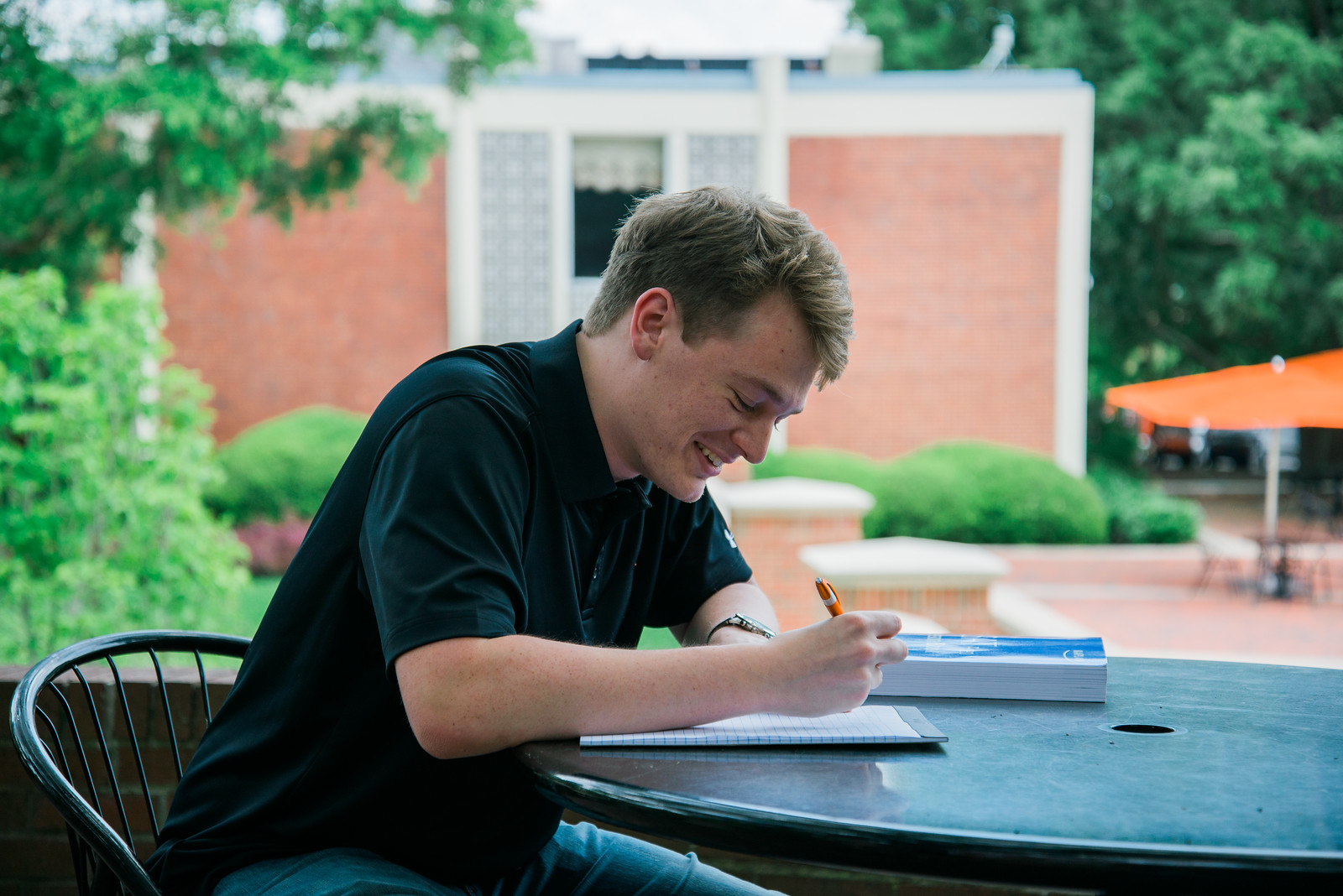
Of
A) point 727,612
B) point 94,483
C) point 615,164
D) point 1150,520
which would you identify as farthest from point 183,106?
point 1150,520

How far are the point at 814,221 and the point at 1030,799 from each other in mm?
15084

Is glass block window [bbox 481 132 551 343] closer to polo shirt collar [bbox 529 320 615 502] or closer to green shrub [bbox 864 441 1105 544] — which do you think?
green shrub [bbox 864 441 1105 544]

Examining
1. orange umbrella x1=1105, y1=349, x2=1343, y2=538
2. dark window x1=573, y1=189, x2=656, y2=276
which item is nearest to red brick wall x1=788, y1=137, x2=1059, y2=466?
A: dark window x1=573, y1=189, x2=656, y2=276

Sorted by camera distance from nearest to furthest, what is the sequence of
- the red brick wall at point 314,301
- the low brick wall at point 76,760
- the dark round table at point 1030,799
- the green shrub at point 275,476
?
the dark round table at point 1030,799
the low brick wall at point 76,760
the green shrub at point 275,476
the red brick wall at point 314,301

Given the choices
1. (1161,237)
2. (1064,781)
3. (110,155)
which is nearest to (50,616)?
(1064,781)

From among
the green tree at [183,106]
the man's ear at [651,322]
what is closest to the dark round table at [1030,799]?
the man's ear at [651,322]

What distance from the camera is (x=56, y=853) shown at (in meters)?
2.54

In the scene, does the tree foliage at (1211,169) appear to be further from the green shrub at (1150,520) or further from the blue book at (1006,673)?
the blue book at (1006,673)

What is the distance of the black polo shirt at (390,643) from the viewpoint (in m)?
1.34

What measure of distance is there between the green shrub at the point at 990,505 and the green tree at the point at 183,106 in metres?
6.41

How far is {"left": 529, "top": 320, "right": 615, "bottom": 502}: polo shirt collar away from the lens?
1.58 metres

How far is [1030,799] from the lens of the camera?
119 cm

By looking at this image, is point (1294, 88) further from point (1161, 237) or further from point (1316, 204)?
point (1161, 237)

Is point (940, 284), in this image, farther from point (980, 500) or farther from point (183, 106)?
point (183, 106)
